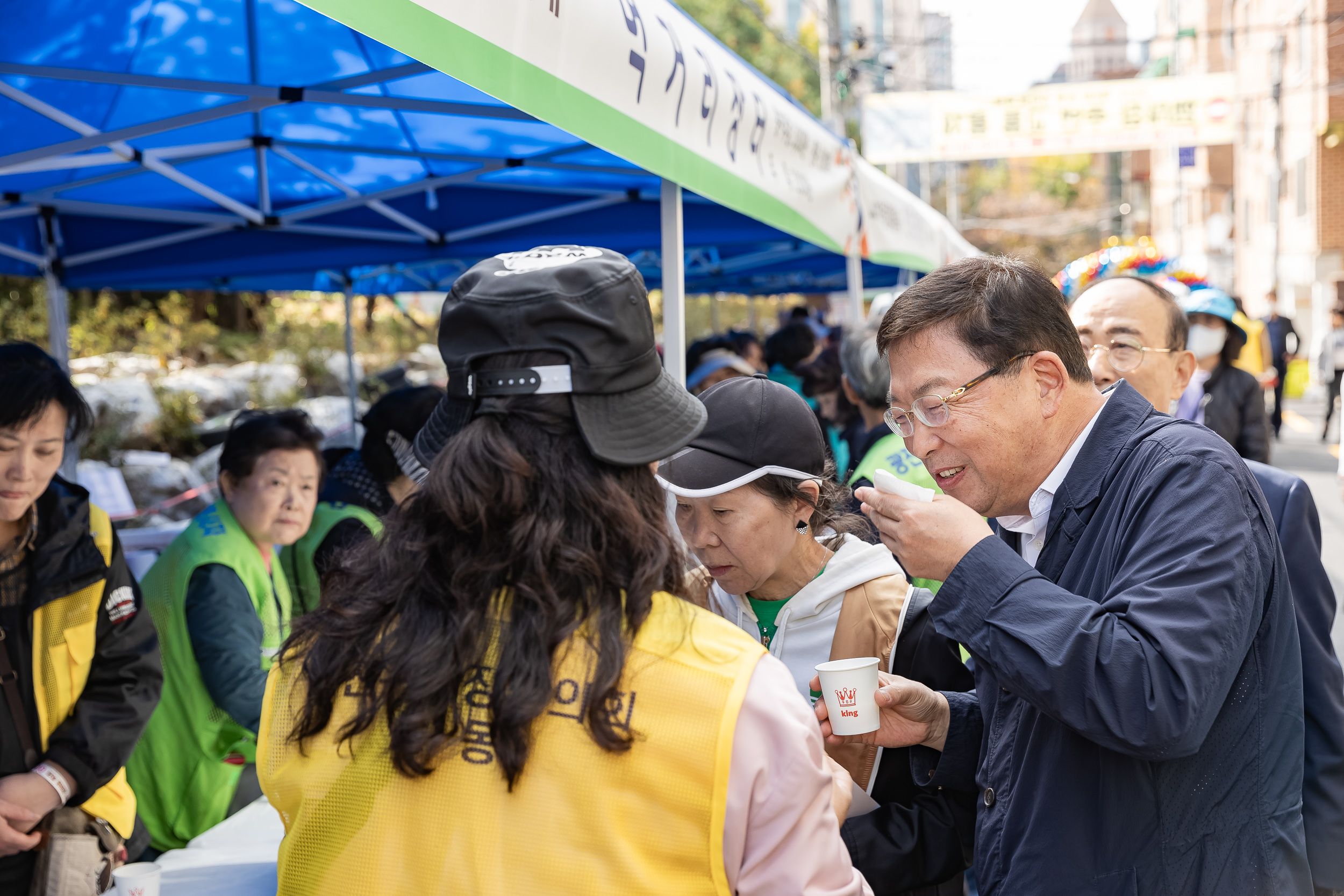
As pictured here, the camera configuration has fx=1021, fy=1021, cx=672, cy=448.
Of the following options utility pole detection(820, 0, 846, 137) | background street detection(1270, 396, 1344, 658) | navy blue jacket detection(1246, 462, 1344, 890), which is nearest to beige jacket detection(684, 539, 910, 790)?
navy blue jacket detection(1246, 462, 1344, 890)

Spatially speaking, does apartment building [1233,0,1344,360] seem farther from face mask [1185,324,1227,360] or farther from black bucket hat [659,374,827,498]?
black bucket hat [659,374,827,498]

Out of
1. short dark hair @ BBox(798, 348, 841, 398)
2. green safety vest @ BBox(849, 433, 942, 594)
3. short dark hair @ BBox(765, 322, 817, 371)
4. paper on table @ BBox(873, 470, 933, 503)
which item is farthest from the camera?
short dark hair @ BBox(765, 322, 817, 371)

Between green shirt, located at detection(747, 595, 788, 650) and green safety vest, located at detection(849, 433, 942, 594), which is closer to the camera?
green shirt, located at detection(747, 595, 788, 650)

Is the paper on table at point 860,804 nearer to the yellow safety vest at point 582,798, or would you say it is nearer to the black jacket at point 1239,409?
the yellow safety vest at point 582,798

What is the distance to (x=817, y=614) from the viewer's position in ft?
6.72

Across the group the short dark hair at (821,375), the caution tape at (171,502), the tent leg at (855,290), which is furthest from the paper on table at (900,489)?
the caution tape at (171,502)

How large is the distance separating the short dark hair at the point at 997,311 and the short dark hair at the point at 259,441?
2.49 metres

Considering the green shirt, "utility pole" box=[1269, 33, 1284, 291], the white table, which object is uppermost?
"utility pole" box=[1269, 33, 1284, 291]

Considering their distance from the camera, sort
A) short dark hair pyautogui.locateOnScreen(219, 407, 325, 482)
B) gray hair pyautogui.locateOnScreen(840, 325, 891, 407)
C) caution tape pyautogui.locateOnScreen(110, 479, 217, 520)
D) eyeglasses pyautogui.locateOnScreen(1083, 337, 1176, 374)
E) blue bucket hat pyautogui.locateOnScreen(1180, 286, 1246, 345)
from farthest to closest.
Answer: caution tape pyautogui.locateOnScreen(110, 479, 217, 520)
blue bucket hat pyautogui.locateOnScreen(1180, 286, 1246, 345)
gray hair pyautogui.locateOnScreen(840, 325, 891, 407)
short dark hair pyautogui.locateOnScreen(219, 407, 325, 482)
eyeglasses pyautogui.locateOnScreen(1083, 337, 1176, 374)

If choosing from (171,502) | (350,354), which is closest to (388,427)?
(171,502)

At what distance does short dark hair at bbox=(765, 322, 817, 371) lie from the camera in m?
7.92

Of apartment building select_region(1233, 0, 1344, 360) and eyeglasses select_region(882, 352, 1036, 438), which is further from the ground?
apartment building select_region(1233, 0, 1344, 360)

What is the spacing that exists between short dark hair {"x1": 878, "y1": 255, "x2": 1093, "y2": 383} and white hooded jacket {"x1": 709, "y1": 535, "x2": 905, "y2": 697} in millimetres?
532

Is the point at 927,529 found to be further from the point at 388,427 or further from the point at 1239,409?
the point at 1239,409
